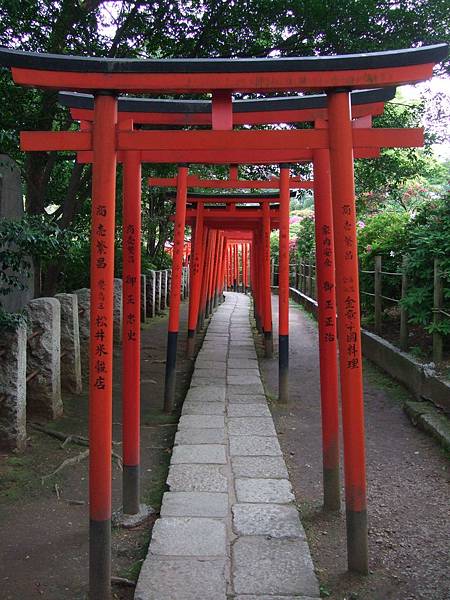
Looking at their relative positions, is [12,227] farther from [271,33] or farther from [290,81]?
[271,33]

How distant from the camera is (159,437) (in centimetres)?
536

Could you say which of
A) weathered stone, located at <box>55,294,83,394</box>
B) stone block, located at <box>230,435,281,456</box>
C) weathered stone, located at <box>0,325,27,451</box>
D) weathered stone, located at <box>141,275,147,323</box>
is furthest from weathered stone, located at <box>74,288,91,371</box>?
weathered stone, located at <box>141,275,147,323</box>

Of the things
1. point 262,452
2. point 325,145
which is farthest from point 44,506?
point 325,145

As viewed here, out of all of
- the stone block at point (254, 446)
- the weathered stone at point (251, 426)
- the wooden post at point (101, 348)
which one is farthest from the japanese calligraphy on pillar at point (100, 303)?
the weathered stone at point (251, 426)

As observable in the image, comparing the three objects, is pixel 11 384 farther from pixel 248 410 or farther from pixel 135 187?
pixel 248 410

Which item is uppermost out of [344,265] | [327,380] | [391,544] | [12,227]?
[12,227]

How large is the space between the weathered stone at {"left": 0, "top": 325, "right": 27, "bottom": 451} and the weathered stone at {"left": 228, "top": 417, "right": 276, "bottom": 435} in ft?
5.83

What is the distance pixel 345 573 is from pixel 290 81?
238 centimetres

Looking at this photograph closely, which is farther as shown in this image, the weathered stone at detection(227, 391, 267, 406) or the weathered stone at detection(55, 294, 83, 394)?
the weathered stone at detection(227, 391, 267, 406)

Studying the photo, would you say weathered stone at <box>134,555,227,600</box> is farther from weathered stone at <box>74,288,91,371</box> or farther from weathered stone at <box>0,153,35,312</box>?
weathered stone at <box>74,288,91,371</box>

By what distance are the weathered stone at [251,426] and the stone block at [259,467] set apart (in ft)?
2.10

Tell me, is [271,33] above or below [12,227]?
above

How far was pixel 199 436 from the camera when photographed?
16.3 ft

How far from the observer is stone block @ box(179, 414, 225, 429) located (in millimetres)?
5273
